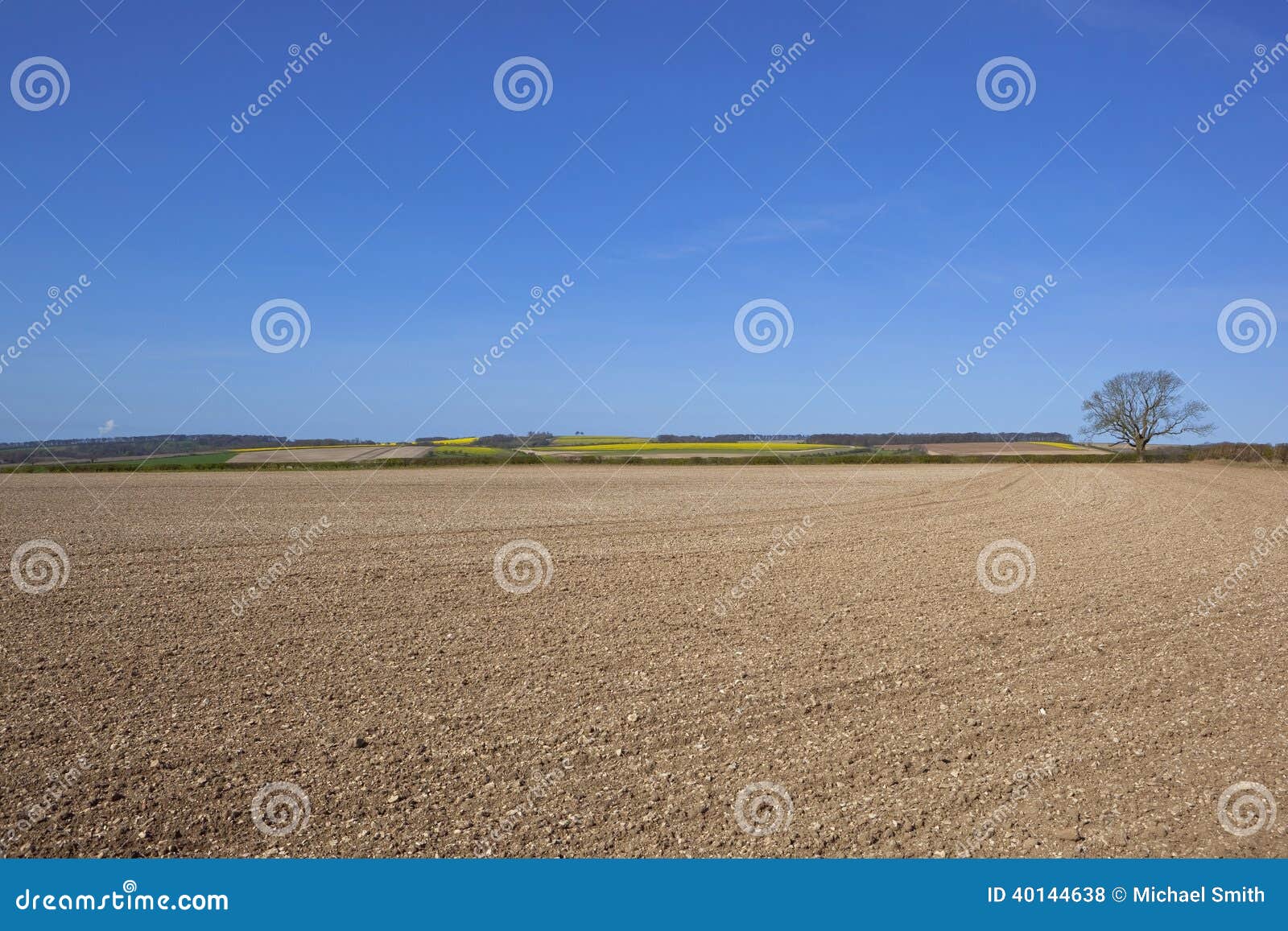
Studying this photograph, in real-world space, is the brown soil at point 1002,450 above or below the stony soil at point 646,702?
above

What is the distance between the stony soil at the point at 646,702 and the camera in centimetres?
529

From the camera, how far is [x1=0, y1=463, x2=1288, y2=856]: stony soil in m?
5.29

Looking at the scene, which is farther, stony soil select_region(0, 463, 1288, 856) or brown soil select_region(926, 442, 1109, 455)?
brown soil select_region(926, 442, 1109, 455)

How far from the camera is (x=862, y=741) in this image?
6547mm

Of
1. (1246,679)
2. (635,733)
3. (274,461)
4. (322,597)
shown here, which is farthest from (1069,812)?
(274,461)

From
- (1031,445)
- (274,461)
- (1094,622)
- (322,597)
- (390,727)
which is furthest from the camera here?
(1031,445)

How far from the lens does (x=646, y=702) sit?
7.60 meters

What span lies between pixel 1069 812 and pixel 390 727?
16.5ft

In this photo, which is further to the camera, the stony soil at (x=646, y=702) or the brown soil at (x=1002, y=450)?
the brown soil at (x=1002, y=450)

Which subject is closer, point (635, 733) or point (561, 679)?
point (635, 733)

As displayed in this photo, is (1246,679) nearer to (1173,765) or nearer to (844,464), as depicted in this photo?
(1173,765)

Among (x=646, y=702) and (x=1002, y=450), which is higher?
(x=1002, y=450)

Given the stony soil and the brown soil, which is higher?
the brown soil

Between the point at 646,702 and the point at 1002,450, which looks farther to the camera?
the point at 1002,450
